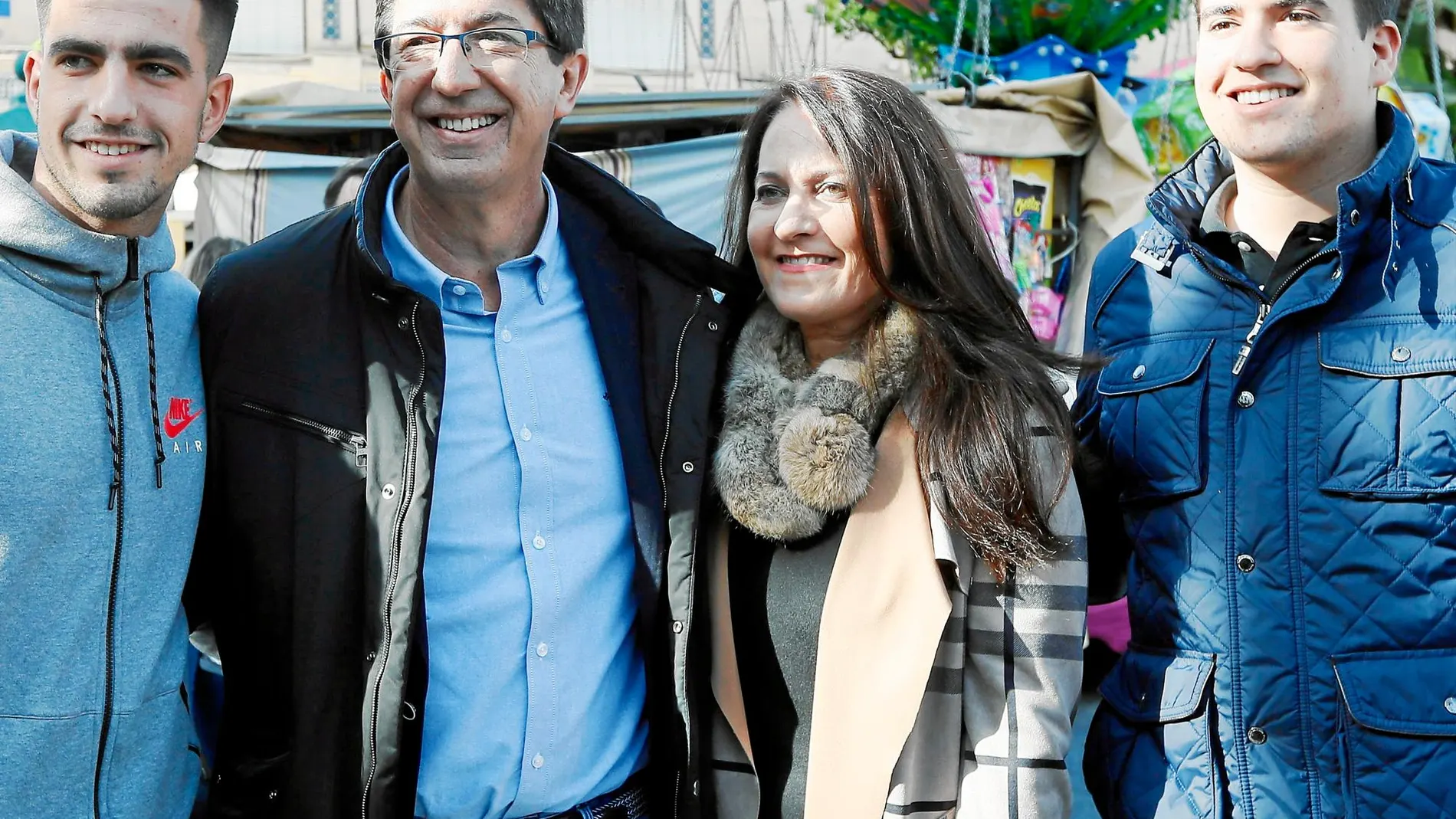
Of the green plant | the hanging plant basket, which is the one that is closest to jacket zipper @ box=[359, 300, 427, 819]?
the hanging plant basket

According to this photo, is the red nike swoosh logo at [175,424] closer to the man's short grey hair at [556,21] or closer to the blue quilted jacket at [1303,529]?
the man's short grey hair at [556,21]

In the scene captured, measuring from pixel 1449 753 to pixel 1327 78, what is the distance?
120 cm

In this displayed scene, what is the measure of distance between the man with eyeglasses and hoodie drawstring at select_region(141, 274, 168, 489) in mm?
121

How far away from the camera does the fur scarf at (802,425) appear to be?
7.08ft

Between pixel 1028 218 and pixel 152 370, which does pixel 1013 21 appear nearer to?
pixel 1028 218

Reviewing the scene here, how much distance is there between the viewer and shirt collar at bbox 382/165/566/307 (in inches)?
91.4

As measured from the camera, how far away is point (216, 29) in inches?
85.0

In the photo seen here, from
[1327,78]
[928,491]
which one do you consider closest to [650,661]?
[928,491]

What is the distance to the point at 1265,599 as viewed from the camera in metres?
2.08

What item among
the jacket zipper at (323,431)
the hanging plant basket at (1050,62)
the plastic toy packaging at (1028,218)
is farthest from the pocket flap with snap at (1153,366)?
the hanging plant basket at (1050,62)

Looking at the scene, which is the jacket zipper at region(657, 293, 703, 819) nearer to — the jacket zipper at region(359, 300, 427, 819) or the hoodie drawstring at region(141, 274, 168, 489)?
the jacket zipper at region(359, 300, 427, 819)

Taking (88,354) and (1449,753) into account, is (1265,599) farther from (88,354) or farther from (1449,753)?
(88,354)

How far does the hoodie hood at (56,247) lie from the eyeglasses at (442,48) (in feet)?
2.11

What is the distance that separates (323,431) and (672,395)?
2.24 ft
